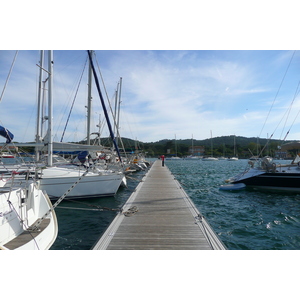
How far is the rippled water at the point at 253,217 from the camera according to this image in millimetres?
6078

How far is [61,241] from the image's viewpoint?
6.04m

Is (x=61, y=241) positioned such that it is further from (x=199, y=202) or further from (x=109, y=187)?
(x=199, y=202)

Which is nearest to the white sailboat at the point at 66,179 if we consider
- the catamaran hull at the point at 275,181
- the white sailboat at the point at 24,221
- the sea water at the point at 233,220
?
the sea water at the point at 233,220

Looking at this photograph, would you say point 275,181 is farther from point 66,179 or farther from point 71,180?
point 66,179

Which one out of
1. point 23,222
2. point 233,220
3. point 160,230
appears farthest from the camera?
point 233,220

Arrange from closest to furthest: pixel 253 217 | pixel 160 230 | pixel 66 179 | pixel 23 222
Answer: pixel 23 222
pixel 160 230
pixel 253 217
pixel 66 179

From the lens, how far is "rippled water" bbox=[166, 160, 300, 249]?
6.08 m

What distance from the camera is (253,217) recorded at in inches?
331

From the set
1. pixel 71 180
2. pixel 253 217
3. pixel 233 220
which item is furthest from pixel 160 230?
pixel 71 180

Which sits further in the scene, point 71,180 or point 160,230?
point 71,180

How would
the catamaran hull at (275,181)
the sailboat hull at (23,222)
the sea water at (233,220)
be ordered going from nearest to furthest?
the sailboat hull at (23,222)
the sea water at (233,220)
the catamaran hull at (275,181)

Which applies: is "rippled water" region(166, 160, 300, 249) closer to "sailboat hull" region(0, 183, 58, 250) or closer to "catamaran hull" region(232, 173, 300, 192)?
"catamaran hull" region(232, 173, 300, 192)

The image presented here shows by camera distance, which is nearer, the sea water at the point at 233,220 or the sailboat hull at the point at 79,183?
the sea water at the point at 233,220

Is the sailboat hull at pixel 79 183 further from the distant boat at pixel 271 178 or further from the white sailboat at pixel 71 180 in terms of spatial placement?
the distant boat at pixel 271 178
